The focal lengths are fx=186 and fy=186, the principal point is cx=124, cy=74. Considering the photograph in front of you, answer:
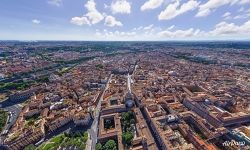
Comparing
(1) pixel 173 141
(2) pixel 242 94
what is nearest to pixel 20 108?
(1) pixel 173 141

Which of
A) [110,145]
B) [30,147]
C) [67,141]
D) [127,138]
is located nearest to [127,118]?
[127,138]

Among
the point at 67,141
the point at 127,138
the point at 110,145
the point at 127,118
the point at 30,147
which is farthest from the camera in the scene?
the point at 127,118

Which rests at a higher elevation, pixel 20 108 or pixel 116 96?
pixel 116 96

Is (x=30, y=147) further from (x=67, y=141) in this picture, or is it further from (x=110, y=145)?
(x=110, y=145)

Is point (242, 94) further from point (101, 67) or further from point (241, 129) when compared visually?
point (101, 67)

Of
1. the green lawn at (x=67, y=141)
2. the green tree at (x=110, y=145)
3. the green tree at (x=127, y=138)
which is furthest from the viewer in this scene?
the green lawn at (x=67, y=141)

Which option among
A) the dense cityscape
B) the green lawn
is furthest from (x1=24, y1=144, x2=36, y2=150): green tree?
the green lawn

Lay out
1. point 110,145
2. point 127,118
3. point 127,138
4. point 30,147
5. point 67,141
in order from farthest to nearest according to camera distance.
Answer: point 127,118 → point 67,141 → point 30,147 → point 127,138 → point 110,145

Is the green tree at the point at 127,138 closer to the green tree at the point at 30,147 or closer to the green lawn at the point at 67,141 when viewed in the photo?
the green lawn at the point at 67,141

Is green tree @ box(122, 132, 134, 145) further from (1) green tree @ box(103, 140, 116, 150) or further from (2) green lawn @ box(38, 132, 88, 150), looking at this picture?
(2) green lawn @ box(38, 132, 88, 150)

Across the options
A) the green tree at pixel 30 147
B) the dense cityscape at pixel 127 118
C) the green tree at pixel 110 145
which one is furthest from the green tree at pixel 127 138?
the green tree at pixel 30 147

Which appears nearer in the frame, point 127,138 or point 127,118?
point 127,138
